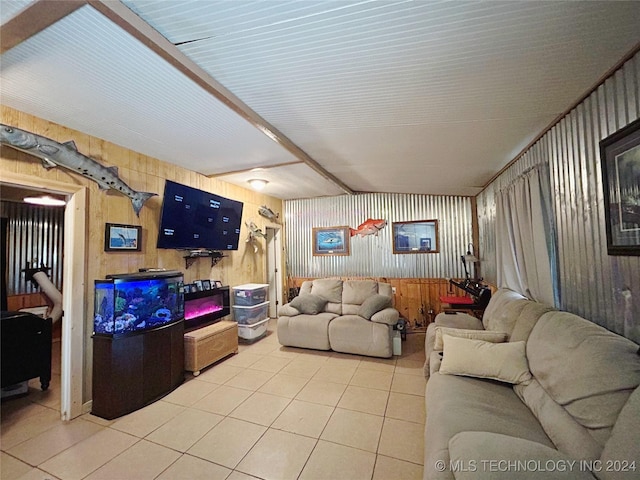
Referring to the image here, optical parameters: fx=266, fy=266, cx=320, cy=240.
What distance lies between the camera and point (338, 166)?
3803 mm

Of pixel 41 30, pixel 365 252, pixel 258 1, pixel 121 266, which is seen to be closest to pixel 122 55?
pixel 41 30

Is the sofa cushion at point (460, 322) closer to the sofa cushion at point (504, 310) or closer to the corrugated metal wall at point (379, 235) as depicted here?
the sofa cushion at point (504, 310)

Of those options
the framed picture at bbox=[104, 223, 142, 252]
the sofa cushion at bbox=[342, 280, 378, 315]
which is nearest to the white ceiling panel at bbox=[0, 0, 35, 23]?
the framed picture at bbox=[104, 223, 142, 252]

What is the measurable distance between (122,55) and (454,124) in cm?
242

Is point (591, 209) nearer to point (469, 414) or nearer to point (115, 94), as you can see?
point (469, 414)

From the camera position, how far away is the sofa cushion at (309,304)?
4324 millimetres

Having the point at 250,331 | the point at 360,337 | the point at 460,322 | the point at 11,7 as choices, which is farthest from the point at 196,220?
the point at 460,322

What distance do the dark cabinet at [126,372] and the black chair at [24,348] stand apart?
0.98 meters

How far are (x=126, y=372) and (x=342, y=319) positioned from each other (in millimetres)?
2640

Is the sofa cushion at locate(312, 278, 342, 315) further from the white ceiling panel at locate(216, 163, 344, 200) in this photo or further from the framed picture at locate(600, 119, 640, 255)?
the framed picture at locate(600, 119, 640, 255)

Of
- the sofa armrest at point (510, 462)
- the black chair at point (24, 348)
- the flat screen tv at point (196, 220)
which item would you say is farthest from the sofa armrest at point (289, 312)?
the sofa armrest at point (510, 462)

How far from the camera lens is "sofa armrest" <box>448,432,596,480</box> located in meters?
1.05

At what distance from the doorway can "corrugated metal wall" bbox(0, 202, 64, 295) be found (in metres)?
3.93

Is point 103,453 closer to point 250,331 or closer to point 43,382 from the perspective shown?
point 43,382
